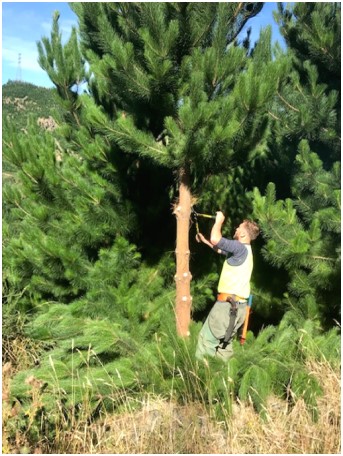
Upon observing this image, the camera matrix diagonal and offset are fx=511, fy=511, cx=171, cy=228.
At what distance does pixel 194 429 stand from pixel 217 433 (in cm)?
14

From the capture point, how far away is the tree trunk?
4.41 metres

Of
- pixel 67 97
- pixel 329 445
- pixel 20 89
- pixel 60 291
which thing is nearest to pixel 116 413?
pixel 329 445

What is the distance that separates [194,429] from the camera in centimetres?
309

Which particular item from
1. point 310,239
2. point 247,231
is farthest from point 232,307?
point 310,239

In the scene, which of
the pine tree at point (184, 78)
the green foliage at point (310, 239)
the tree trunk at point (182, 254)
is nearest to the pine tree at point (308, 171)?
the green foliage at point (310, 239)

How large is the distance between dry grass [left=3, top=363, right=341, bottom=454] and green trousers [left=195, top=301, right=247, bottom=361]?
73 centimetres

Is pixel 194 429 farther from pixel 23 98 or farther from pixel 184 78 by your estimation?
pixel 23 98

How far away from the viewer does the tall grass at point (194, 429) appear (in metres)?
3.01

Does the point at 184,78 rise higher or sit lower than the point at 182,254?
higher

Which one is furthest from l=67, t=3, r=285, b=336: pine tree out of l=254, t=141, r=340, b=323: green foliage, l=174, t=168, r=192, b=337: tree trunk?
l=254, t=141, r=340, b=323: green foliage

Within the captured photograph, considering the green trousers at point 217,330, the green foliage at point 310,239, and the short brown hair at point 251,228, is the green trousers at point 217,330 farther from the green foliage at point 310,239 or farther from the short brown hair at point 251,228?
the green foliage at point 310,239

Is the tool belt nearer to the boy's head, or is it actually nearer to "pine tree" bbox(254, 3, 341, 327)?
the boy's head

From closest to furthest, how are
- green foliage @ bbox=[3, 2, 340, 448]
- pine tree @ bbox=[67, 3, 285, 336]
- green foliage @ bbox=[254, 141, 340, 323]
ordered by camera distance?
green foliage @ bbox=[3, 2, 340, 448] < pine tree @ bbox=[67, 3, 285, 336] < green foliage @ bbox=[254, 141, 340, 323]

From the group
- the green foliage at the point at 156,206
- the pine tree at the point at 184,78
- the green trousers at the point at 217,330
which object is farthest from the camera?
the green trousers at the point at 217,330
